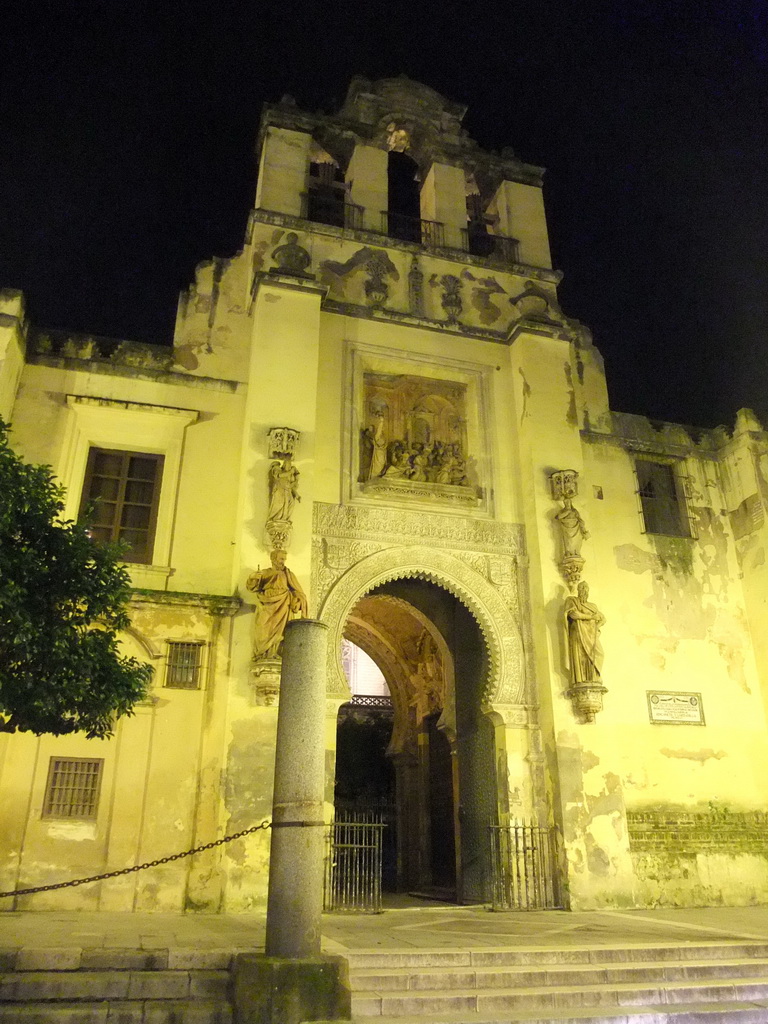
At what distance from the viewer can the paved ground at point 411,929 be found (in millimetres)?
7418

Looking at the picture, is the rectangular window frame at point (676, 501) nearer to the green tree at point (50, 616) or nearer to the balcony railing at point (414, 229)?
the balcony railing at point (414, 229)

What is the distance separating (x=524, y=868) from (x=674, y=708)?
3.91m

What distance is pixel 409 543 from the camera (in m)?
13.2

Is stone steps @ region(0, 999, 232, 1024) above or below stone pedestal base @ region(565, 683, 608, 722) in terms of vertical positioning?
below

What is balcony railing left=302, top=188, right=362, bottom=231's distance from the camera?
1569 cm

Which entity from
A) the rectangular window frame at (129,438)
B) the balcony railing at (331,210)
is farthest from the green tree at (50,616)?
the balcony railing at (331,210)

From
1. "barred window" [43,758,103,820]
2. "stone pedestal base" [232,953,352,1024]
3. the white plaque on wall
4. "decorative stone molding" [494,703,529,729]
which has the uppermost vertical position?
the white plaque on wall

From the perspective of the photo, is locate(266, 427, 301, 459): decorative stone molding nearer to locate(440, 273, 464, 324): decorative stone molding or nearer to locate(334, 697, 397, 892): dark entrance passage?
locate(440, 273, 464, 324): decorative stone molding

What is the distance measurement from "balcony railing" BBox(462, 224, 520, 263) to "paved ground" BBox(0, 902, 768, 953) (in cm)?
1167

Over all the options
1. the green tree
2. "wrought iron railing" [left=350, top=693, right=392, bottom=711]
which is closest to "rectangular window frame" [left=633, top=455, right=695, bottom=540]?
the green tree

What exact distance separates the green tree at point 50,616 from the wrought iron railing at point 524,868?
631 cm

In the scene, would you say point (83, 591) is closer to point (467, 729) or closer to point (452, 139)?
point (467, 729)

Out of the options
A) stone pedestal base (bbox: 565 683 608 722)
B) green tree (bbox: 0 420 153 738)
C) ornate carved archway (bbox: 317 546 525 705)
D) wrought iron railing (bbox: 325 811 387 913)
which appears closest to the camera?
green tree (bbox: 0 420 153 738)

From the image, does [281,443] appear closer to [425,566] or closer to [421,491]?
[421,491]
